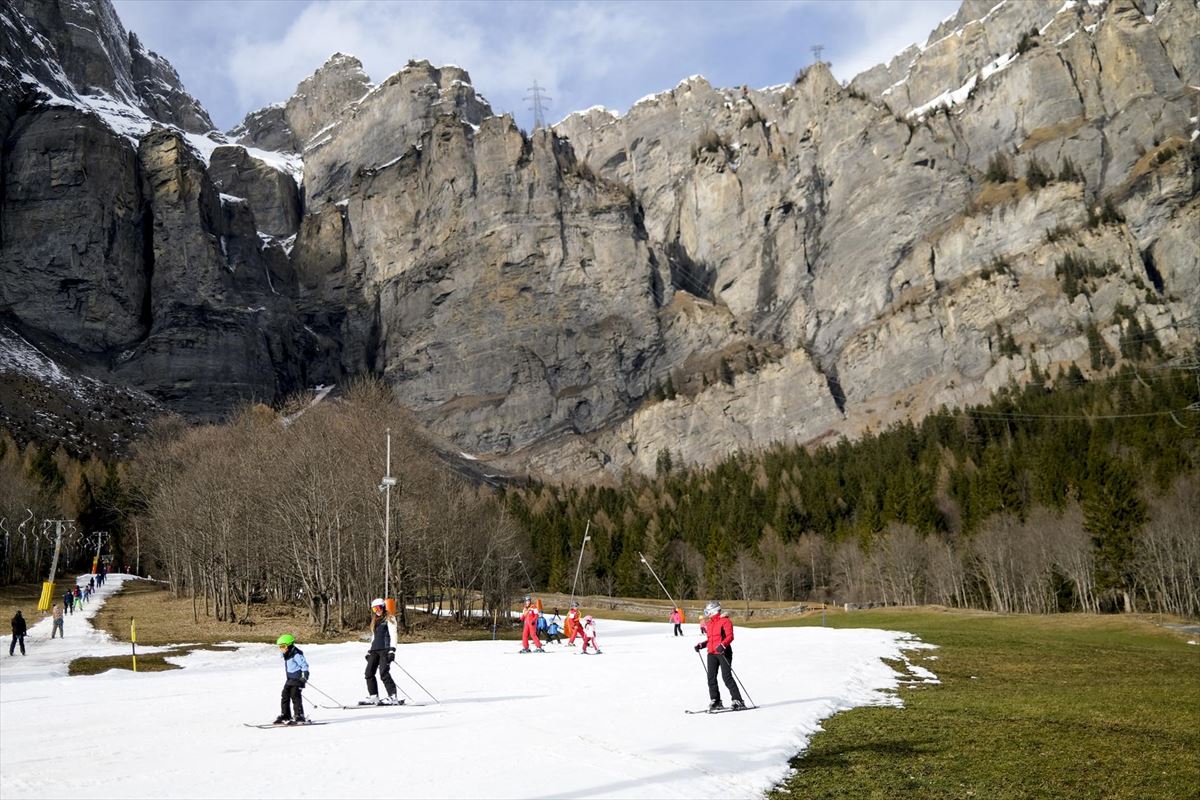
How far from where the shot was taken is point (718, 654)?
15.6 metres

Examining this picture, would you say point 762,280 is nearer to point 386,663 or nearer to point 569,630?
point 569,630

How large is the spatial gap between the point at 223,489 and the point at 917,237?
155 metres

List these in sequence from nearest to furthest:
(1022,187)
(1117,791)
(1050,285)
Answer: (1117,791) → (1050,285) → (1022,187)

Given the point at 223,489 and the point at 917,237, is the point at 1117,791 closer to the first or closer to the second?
the point at 223,489

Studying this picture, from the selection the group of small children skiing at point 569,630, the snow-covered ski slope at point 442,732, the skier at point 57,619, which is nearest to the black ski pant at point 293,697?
the snow-covered ski slope at point 442,732

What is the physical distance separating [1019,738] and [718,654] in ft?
16.0

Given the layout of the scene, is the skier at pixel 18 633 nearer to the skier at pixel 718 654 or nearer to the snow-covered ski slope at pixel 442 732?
the snow-covered ski slope at pixel 442 732

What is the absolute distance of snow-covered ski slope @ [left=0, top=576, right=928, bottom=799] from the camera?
10.2 metres

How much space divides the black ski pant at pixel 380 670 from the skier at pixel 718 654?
633 cm

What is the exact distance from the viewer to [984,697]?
1805cm

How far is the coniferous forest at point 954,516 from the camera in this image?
70.8m

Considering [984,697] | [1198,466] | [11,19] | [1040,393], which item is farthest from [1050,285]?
[11,19]

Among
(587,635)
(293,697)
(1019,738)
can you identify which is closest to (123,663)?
(587,635)

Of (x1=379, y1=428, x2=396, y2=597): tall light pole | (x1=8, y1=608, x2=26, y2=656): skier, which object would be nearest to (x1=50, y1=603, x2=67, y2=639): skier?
(x1=8, y1=608, x2=26, y2=656): skier
